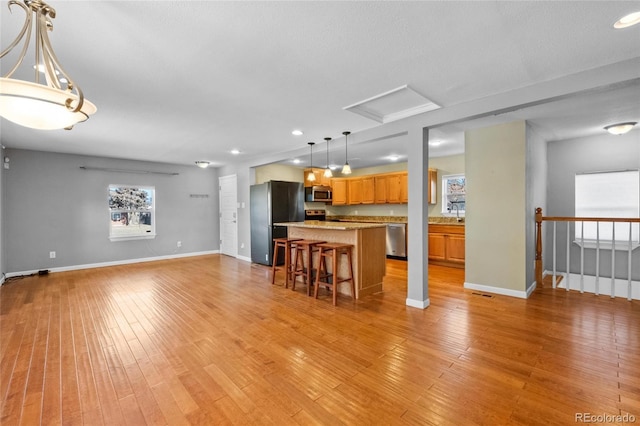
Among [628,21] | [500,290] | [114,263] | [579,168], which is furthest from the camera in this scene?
[114,263]

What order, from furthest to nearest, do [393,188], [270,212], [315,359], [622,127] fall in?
[393,188] < [270,212] < [622,127] < [315,359]

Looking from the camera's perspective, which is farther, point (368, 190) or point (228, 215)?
point (228, 215)

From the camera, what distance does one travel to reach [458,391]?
1903mm

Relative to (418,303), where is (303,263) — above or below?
above

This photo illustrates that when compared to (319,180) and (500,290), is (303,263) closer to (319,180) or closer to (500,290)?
(500,290)

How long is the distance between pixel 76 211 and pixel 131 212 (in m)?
0.99

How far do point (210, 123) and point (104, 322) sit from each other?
8.91 ft

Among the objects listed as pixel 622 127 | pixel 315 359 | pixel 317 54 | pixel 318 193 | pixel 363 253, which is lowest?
pixel 315 359

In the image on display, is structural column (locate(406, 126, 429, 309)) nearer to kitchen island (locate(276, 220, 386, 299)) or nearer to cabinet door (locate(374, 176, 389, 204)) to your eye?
kitchen island (locate(276, 220, 386, 299))

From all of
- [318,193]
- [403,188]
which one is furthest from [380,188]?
[318,193]

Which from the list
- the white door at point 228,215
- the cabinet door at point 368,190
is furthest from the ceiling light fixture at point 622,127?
the white door at point 228,215

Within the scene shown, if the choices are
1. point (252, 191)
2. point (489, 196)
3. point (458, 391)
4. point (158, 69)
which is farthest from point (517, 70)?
point (252, 191)

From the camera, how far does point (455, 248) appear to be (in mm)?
5586

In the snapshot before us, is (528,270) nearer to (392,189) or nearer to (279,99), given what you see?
(392,189)
